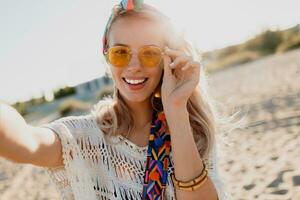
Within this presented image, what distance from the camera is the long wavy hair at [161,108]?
2.75 m

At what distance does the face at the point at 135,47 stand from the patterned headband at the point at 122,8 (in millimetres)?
44

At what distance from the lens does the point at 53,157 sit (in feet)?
7.73

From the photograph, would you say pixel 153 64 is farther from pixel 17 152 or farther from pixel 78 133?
pixel 17 152

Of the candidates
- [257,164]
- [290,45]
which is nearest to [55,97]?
[290,45]

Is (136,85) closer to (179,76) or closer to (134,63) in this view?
(134,63)

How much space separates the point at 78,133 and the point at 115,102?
434mm

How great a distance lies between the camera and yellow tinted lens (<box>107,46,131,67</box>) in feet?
8.56

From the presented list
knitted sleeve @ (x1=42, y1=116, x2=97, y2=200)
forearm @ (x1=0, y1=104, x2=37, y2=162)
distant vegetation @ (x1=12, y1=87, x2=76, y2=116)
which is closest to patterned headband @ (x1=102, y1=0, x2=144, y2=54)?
knitted sleeve @ (x1=42, y1=116, x2=97, y2=200)

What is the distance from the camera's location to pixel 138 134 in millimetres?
2896

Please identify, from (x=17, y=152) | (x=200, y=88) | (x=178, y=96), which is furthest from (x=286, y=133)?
(x=17, y=152)

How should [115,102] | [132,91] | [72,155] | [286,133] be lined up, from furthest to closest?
[286,133] < [115,102] < [132,91] < [72,155]

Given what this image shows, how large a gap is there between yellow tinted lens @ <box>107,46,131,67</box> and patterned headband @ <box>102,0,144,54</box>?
20 centimetres

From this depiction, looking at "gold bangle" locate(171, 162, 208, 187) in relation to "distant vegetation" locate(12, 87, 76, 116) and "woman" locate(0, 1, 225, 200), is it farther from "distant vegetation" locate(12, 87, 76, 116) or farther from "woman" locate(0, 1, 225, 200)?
"distant vegetation" locate(12, 87, 76, 116)

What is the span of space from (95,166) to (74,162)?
0.18 metres
